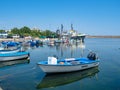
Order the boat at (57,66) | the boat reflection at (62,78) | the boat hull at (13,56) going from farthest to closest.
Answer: the boat hull at (13,56) < the boat at (57,66) < the boat reflection at (62,78)

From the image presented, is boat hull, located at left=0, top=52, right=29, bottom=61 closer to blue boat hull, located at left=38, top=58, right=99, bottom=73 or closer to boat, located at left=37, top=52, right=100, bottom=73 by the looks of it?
boat, located at left=37, top=52, right=100, bottom=73

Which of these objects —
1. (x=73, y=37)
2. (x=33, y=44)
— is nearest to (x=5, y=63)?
(x=33, y=44)

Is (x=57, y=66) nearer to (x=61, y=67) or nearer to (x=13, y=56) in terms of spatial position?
(x=61, y=67)

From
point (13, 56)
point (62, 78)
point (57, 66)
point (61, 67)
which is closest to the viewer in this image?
point (62, 78)

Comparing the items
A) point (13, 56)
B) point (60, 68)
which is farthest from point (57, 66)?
point (13, 56)

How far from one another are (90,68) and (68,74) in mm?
5152

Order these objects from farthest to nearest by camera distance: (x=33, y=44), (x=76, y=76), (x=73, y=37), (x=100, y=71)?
(x=73, y=37) < (x=33, y=44) < (x=100, y=71) < (x=76, y=76)

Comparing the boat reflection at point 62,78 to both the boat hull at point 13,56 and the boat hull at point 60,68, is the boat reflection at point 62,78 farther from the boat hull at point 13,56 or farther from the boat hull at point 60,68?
the boat hull at point 13,56

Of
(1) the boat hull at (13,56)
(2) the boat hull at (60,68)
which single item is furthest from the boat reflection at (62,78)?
(1) the boat hull at (13,56)

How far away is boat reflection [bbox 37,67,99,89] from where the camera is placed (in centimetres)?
2075

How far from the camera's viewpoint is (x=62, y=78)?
23.1 meters

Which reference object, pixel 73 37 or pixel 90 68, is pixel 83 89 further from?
pixel 73 37

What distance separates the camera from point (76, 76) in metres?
24.4

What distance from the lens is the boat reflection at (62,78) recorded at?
20.8 meters
